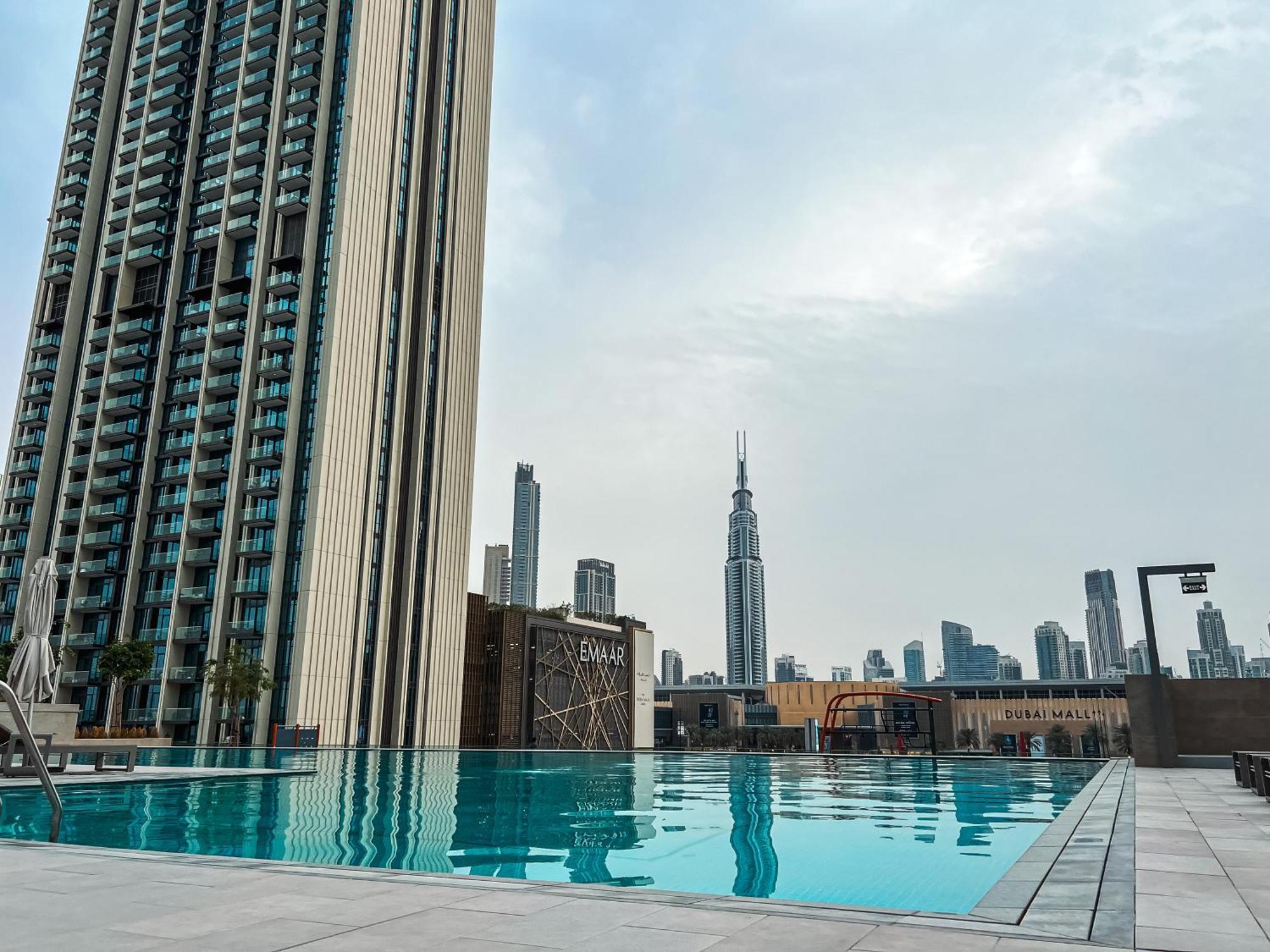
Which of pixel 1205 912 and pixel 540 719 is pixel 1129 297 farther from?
pixel 540 719

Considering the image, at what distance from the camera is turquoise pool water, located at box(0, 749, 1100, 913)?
8948 millimetres

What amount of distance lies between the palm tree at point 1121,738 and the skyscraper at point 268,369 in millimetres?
80253

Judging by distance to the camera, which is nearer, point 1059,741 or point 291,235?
point 291,235

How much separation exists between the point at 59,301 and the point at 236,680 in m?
43.5

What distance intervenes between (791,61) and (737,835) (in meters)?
20.1

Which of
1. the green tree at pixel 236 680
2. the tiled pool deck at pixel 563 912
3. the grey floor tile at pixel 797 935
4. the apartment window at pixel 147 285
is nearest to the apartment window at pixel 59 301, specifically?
the apartment window at pixel 147 285

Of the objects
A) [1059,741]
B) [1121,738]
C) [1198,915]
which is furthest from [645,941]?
[1121,738]

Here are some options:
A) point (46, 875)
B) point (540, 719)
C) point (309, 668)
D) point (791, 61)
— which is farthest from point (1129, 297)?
point (540, 719)

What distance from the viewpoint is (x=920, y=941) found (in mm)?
4418

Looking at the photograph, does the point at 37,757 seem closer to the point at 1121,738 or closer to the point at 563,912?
the point at 563,912

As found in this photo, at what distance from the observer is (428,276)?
67688 millimetres

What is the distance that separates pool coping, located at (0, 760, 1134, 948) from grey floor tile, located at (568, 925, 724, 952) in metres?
0.78

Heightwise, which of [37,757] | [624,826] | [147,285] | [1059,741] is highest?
[147,285]

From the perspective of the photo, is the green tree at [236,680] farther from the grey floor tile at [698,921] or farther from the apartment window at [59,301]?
the grey floor tile at [698,921]
